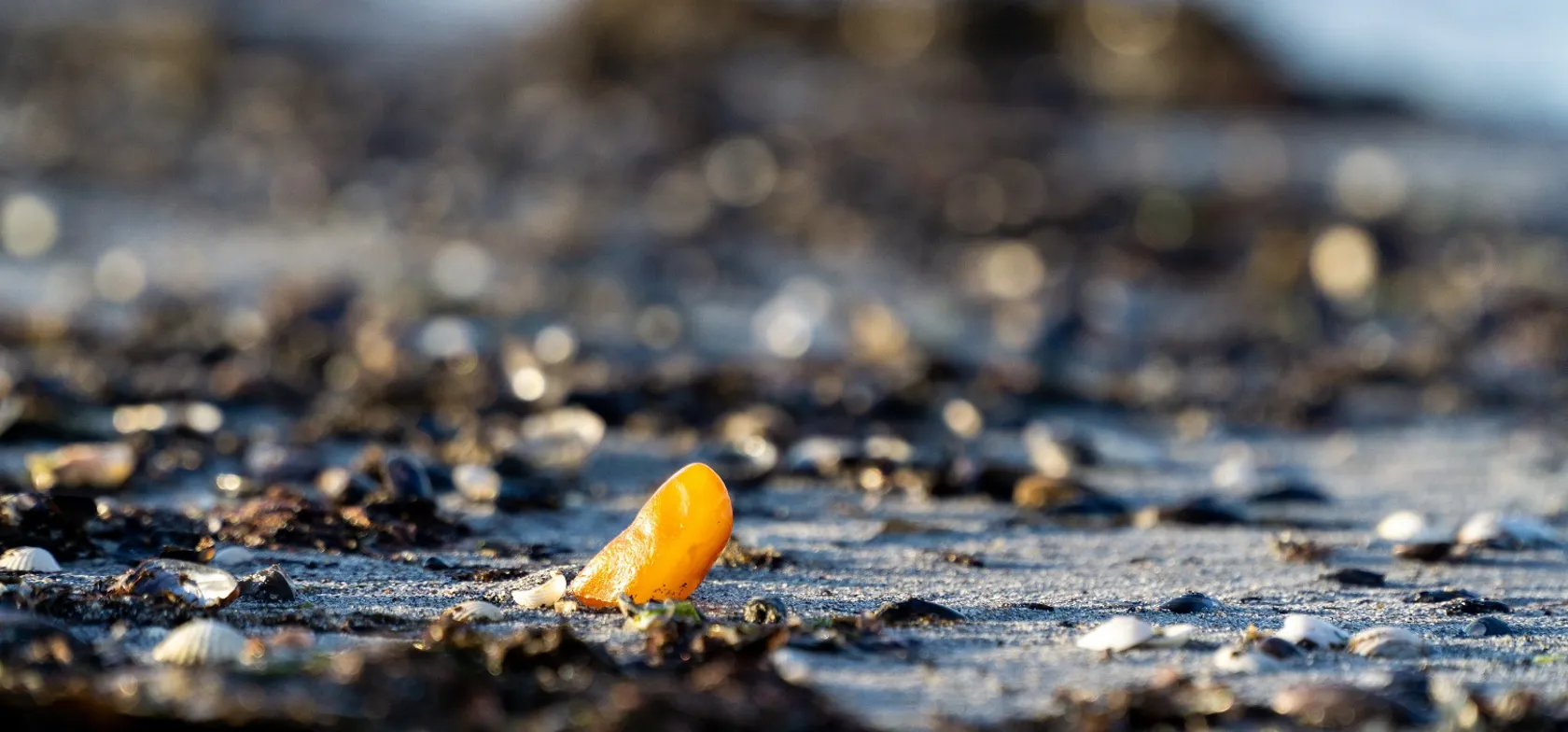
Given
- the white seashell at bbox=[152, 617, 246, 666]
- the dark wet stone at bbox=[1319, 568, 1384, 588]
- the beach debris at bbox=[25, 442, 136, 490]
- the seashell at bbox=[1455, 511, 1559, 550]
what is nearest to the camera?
the white seashell at bbox=[152, 617, 246, 666]

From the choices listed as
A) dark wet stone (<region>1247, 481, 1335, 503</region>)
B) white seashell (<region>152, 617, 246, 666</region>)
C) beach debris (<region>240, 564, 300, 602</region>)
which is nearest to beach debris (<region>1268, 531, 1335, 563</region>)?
dark wet stone (<region>1247, 481, 1335, 503</region>)

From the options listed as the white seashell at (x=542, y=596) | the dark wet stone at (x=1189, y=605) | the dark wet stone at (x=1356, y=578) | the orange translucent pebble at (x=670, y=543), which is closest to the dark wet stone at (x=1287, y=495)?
the dark wet stone at (x=1356, y=578)

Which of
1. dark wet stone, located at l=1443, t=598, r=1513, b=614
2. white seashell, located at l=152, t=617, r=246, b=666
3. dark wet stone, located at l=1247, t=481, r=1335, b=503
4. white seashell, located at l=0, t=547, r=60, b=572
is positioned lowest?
white seashell, located at l=152, t=617, r=246, b=666

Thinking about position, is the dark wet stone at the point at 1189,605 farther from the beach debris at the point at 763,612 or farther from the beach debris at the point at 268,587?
the beach debris at the point at 268,587

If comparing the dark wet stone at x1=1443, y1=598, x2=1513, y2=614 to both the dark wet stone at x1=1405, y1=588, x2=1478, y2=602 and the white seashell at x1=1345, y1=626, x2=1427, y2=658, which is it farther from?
the white seashell at x1=1345, y1=626, x2=1427, y2=658

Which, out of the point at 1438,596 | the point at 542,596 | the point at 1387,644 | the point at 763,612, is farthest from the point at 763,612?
the point at 1438,596

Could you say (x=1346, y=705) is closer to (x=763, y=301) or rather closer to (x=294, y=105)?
(x=763, y=301)

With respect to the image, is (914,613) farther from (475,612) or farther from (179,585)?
(179,585)

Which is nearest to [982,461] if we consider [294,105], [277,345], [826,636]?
[826,636]
